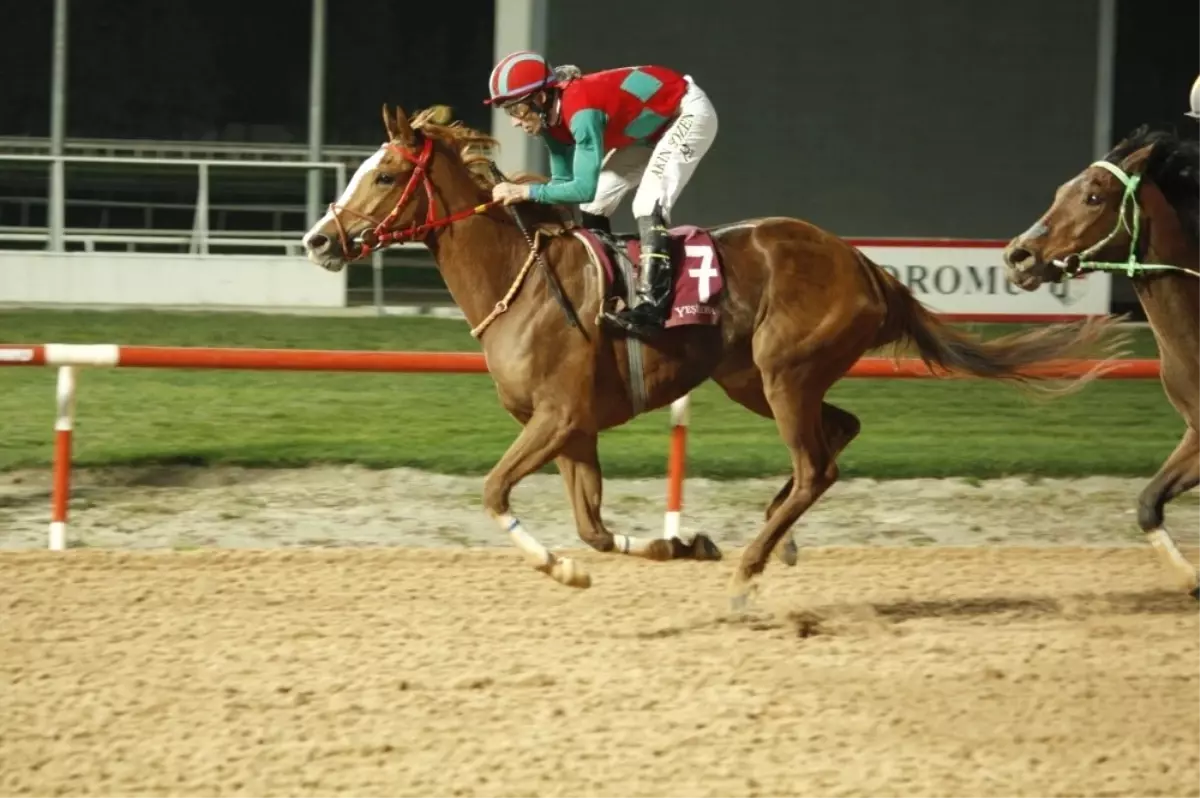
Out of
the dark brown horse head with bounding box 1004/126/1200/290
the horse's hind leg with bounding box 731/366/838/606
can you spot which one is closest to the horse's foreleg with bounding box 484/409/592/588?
the horse's hind leg with bounding box 731/366/838/606

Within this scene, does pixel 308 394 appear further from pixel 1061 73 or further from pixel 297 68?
pixel 297 68

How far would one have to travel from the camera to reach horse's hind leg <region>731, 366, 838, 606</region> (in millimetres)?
5949

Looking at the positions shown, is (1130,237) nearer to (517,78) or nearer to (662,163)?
(662,163)

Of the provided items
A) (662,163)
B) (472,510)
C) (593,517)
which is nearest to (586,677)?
(593,517)

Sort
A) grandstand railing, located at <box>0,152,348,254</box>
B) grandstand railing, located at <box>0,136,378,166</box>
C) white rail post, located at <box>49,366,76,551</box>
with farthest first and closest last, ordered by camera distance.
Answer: grandstand railing, located at <box>0,136,378,166</box> < grandstand railing, located at <box>0,152,348,254</box> < white rail post, located at <box>49,366,76,551</box>

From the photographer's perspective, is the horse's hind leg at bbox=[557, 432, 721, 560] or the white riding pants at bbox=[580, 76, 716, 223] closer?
the horse's hind leg at bbox=[557, 432, 721, 560]

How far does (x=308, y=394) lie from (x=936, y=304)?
4807mm

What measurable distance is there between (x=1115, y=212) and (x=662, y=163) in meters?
1.53

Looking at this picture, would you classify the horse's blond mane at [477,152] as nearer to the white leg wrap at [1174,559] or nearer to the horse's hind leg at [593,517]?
the horse's hind leg at [593,517]

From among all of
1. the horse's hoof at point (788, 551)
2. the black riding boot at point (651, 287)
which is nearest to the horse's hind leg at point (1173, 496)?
the horse's hoof at point (788, 551)

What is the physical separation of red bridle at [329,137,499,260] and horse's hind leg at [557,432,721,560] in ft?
2.77

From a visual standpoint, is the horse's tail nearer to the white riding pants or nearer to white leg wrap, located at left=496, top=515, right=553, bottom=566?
the white riding pants

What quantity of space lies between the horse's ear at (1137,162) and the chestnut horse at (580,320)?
906 millimetres

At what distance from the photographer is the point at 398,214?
5.79 m
